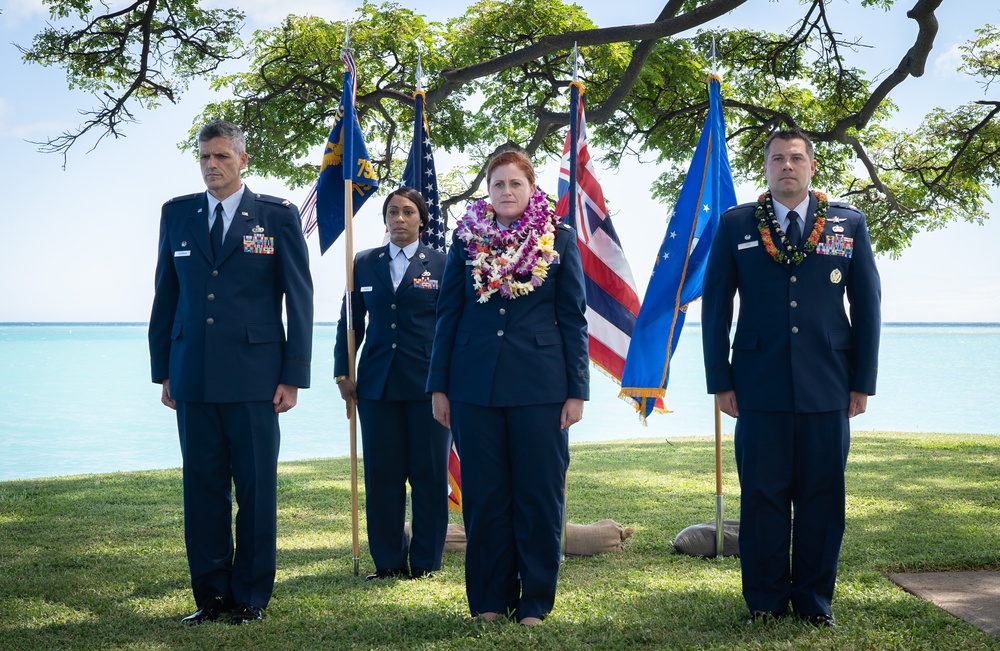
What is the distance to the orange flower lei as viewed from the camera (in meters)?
3.54

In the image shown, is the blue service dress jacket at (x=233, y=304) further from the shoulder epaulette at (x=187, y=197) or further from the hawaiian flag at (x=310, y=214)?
the hawaiian flag at (x=310, y=214)

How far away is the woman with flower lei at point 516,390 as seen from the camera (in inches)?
140

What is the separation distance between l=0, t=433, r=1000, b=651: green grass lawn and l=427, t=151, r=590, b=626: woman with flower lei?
242mm

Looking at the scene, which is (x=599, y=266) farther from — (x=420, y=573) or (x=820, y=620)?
(x=820, y=620)

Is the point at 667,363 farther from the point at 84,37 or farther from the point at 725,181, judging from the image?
the point at 84,37

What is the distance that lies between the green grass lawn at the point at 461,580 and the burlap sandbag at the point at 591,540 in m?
0.09

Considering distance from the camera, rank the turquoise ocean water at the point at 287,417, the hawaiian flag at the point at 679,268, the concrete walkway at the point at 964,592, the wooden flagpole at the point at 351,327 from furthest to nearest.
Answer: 1. the turquoise ocean water at the point at 287,417
2. the hawaiian flag at the point at 679,268
3. the wooden flagpole at the point at 351,327
4. the concrete walkway at the point at 964,592

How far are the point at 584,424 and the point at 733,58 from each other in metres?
12.6

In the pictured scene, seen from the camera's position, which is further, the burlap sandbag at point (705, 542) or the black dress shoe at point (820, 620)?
the burlap sandbag at point (705, 542)

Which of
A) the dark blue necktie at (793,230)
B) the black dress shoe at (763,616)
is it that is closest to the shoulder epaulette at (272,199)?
the dark blue necktie at (793,230)

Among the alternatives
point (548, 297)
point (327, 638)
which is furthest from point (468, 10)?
point (327, 638)

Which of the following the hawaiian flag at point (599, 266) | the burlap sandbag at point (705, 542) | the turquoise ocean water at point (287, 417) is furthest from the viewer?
the turquoise ocean water at point (287, 417)

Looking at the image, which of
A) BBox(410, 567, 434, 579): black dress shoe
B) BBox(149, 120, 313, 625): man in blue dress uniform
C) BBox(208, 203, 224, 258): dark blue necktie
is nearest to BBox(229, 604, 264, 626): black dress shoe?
BBox(149, 120, 313, 625): man in blue dress uniform

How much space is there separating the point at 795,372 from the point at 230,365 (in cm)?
229
